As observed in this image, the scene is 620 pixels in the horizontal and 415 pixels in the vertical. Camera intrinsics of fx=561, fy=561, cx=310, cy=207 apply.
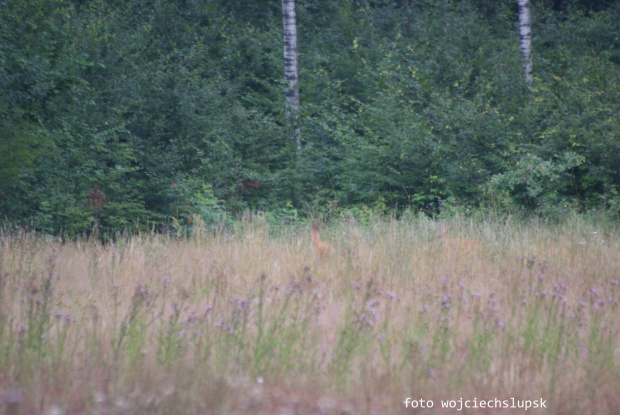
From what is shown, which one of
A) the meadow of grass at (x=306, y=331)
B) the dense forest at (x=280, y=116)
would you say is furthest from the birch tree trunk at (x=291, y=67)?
the meadow of grass at (x=306, y=331)

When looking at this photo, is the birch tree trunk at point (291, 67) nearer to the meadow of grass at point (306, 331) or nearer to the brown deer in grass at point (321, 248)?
the brown deer in grass at point (321, 248)

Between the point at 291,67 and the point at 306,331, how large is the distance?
1168cm

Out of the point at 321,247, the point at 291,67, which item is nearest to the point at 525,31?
the point at 291,67

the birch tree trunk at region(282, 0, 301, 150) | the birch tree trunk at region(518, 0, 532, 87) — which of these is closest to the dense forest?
the birch tree trunk at region(282, 0, 301, 150)

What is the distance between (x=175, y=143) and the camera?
1354 cm

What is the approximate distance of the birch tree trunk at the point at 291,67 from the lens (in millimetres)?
14742

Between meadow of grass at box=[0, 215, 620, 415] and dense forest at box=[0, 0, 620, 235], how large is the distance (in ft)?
11.6

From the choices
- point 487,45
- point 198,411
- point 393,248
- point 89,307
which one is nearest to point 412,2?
point 487,45

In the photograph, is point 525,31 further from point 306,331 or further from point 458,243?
point 306,331

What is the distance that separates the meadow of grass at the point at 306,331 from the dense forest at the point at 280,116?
3.54 meters

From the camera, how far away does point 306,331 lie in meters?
4.40

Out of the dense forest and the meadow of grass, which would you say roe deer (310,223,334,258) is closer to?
the meadow of grass

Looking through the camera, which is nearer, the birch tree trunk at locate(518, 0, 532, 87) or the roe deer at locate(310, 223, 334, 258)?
the roe deer at locate(310, 223, 334, 258)

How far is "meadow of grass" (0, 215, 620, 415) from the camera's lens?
11.3 feet
